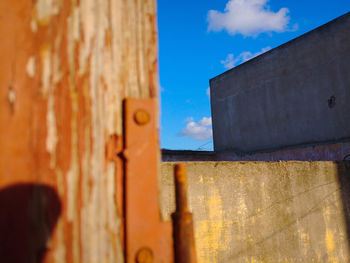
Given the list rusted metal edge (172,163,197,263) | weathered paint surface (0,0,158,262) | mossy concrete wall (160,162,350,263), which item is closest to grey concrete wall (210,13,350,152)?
mossy concrete wall (160,162,350,263)

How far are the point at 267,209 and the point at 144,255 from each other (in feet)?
11.6

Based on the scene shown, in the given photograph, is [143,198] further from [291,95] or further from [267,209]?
[291,95]

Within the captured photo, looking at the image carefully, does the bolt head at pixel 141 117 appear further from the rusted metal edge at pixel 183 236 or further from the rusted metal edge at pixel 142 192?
the rusted metal edge at pixel 183 236

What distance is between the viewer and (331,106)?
1020cm

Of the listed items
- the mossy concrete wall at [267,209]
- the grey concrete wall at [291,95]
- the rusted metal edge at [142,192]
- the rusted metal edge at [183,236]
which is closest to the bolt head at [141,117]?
the rusted metal edge at [142,192]

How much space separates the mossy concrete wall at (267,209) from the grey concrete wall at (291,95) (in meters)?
6.32

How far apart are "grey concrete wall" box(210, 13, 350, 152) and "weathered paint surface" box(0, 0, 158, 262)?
10.7m

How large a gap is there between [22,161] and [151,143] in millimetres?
209

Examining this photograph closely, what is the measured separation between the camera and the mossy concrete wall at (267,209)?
3.29 m

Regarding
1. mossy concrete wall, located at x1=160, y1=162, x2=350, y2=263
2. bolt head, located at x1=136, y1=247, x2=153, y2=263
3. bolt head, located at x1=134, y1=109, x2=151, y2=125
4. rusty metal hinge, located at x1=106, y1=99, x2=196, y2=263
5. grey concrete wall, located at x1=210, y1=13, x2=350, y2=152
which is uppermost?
grey concrete wall, located at x1=210, y1=13, x2=350, y2=152

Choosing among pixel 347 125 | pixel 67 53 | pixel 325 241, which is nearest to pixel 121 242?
pixel 67 53

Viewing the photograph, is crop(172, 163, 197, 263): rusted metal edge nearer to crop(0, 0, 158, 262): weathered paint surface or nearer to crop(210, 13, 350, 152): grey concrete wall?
crop(0, 0, 158, 262): weathered paint surface

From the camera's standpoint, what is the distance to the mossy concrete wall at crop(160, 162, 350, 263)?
130 inches

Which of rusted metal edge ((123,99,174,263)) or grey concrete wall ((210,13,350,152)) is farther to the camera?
grey concrete wall ((210,13,350,152))
